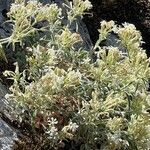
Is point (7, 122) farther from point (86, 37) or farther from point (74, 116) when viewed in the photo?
point (86, 37)

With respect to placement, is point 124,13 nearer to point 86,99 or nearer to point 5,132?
point 86,99

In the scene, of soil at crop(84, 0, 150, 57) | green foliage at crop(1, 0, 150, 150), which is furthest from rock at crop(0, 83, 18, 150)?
soil at crop(84, 0, 150, 57)

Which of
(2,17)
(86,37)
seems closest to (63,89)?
(2,17)

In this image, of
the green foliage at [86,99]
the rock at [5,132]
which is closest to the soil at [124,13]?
the green foliage at [86,99]

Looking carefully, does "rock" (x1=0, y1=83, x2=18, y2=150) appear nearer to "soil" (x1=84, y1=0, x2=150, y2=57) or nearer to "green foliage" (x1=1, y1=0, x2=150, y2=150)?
"green foliage" (x1=1, y1=0, x2=150, y2=150)

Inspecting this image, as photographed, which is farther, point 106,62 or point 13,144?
point 106,62

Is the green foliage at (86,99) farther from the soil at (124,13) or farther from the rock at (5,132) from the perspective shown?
the soil at (124,13)

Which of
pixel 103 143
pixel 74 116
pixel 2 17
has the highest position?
pixel 2 17

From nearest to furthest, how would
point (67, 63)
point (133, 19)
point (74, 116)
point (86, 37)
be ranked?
point (74, 116) < point (67, 63) < point (86, 37) < point (133, 19)

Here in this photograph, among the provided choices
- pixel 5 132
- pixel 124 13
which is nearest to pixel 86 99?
pixel 5 132
